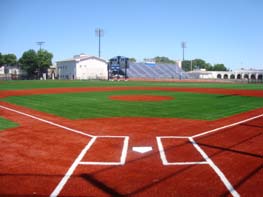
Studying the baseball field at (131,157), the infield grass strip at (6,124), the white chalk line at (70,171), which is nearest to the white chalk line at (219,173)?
the baseball field at (131,157)

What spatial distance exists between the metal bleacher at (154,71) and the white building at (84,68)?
417 inches

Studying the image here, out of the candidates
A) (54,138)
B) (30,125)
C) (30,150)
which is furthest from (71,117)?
(30,150)

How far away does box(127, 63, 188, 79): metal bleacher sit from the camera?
368ft

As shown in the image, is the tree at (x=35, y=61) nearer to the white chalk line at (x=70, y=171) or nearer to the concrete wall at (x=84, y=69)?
the concrete wall at (x=84, y=69)

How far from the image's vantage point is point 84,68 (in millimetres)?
103000

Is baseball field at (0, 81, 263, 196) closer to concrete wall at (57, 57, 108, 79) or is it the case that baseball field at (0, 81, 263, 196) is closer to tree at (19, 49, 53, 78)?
concrete wall at (57, 57, 108, 79)

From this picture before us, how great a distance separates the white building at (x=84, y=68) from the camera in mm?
101500

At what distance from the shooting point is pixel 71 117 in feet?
44.9

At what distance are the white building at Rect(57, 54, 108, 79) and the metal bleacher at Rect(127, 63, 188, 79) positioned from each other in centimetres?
1060

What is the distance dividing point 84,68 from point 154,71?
104 ft

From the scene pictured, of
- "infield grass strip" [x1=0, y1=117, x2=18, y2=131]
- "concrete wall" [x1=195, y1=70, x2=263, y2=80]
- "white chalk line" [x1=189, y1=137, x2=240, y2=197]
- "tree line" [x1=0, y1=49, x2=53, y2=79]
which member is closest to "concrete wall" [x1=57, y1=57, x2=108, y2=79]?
"tree line" [x1=0, y1=49, x2=53, y2=79]

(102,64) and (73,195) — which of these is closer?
(73,195)

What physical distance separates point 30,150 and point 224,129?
686cm

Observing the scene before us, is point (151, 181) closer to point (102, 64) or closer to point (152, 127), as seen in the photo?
point (152, 127)
